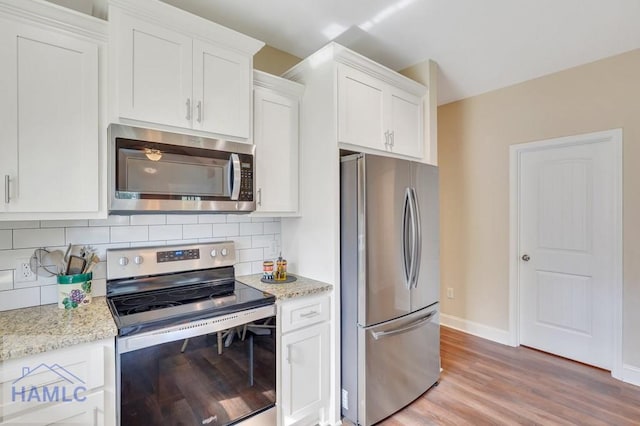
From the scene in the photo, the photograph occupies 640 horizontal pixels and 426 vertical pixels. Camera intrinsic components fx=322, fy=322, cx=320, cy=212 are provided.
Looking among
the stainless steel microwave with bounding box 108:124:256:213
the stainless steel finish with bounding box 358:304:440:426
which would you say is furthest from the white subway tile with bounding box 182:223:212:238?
the stainless steel finish with bounding box 358:304:440:426

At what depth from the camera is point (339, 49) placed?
6.81 feet

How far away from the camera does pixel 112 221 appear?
1.86 meters

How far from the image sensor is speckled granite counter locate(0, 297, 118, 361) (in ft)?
3.87

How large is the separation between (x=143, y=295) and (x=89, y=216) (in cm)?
55

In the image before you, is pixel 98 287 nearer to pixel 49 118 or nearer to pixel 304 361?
pixel 49 118

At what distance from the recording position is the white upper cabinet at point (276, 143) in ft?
7.07

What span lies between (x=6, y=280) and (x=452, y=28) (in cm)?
328

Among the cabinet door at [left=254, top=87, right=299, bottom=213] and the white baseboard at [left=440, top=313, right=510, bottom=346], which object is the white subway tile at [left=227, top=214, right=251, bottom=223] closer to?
the cabinet door at [left=254, top=87, right=299, bottom=213]

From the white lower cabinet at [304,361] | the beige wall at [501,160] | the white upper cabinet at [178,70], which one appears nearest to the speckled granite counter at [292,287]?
the white lower cabinet at [304,361]

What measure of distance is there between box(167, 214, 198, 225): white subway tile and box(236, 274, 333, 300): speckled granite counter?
1.73 ft

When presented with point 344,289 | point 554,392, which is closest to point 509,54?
point 344,289

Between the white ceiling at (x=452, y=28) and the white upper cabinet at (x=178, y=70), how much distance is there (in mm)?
503

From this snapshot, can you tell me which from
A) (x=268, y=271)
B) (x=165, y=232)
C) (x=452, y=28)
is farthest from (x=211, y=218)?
(x=452, y=28)

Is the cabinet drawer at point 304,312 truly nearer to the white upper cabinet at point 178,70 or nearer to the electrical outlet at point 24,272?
the white upper cabinet at point 178,70
